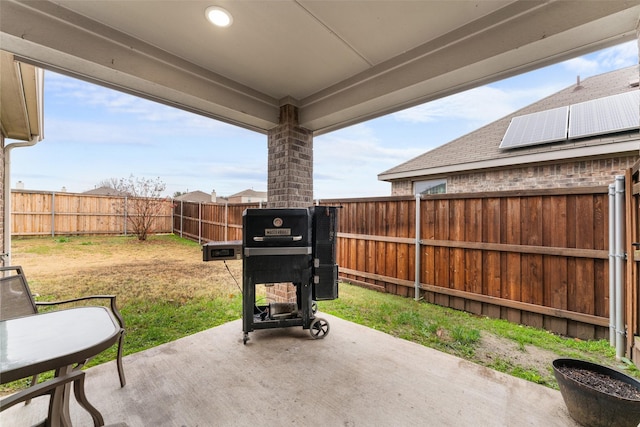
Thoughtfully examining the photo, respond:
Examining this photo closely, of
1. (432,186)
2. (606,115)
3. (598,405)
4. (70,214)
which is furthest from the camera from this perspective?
(70,214)

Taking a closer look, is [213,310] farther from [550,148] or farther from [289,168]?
[550,148]

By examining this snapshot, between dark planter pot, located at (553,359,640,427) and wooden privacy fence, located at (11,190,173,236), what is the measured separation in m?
11.1

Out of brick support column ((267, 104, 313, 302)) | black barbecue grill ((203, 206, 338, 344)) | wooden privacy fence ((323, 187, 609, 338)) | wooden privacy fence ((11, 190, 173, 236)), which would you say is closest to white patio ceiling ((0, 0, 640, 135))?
brick support column ((267, 104, 313, 302))

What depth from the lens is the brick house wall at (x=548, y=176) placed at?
4.19 m

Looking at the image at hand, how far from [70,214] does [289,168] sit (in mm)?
9631

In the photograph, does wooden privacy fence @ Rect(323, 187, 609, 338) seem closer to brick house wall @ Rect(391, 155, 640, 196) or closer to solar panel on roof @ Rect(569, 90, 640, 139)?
brick house wall @ Rect(391, 155, 640, 196)

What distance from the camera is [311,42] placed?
225 centimetres

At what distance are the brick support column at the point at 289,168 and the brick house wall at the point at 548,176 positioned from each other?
4077 mm

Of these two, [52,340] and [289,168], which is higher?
[289,168]

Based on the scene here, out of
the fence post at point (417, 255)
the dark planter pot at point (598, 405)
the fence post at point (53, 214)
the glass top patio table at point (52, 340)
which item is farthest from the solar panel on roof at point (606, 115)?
the fence post at point (53, 214)

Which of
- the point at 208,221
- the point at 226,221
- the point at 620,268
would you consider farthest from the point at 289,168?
the point at 208,221

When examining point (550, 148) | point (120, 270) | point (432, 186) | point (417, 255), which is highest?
point (550, 148)

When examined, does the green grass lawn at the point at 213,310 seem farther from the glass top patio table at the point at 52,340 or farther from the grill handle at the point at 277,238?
the grill handle at the point at 277,238

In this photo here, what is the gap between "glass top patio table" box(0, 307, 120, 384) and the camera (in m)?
1.04
